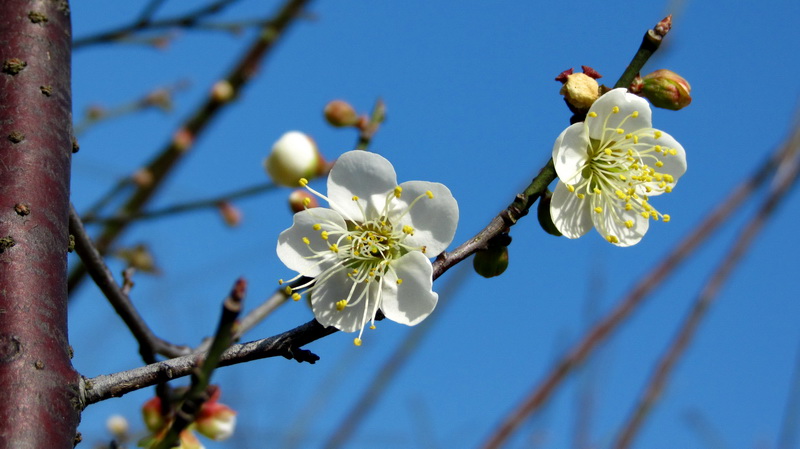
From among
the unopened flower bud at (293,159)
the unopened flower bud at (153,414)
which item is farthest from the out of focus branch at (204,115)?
the unopened flower bud at (153,414)

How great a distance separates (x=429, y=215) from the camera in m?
1.04

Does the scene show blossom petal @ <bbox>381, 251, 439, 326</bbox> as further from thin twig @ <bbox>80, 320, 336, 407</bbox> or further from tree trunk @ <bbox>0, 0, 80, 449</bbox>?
tree trunk @ <bbox>0, 0, 80, 449</bbox>

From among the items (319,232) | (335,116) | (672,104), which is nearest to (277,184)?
(335,116)

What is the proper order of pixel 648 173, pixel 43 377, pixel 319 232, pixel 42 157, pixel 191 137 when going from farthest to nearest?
1. pixel 191 137
2. pixel 648 173
3. pixel 319 232
4. pixel 42 157
5. pixel 43 377

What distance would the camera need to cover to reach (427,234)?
1021 millimetres

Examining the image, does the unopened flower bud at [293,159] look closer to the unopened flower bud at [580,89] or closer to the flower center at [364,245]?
the flower center at [364,245]

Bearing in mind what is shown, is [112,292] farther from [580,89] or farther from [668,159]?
[668,159]

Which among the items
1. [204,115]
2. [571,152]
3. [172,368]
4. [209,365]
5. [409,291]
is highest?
[204,115]

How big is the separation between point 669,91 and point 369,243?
48 centimetres

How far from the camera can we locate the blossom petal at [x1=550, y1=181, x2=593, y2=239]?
3.36 feet

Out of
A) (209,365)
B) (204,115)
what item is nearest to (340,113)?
(209,365)

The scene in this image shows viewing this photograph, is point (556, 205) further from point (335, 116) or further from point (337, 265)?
point (335, 116)

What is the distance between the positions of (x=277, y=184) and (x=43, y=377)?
952 mm

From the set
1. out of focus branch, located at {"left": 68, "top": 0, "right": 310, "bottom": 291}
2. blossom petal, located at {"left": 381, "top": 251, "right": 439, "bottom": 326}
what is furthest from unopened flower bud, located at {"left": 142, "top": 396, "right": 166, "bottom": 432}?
out of focus branch, located at {"left": 68, "top": 0, "right": 310, "bottom": 291}
